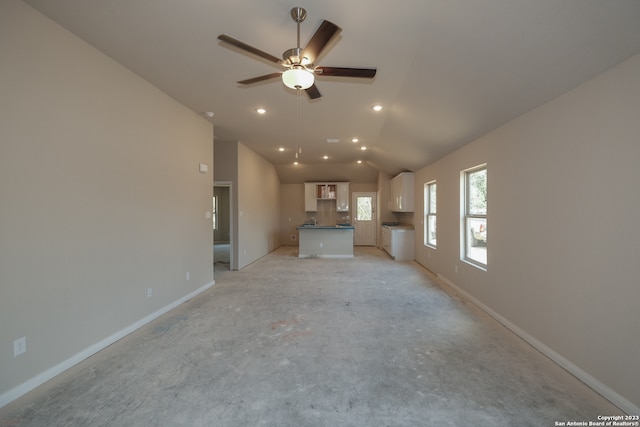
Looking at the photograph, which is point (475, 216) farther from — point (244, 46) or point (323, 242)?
point (323, 242)

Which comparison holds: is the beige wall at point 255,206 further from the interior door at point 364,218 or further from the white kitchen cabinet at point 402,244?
the white kitchen cabinet at point 402,244

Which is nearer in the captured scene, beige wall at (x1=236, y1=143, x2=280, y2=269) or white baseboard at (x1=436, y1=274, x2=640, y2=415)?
white baseboard at (x1=436, y1=274, x2=640, y2=415)

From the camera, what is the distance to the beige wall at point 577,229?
1720 millimetres

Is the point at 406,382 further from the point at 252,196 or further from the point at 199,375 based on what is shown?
the point at 252,196

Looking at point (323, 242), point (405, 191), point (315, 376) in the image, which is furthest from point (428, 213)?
point (315, 376)

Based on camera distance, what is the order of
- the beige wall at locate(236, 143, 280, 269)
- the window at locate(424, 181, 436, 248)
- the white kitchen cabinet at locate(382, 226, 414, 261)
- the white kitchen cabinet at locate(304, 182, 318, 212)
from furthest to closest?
1. the white kitchen cabinet at locate(304, 182, 318, 212)
2. the white kitchen cabinet at locate(382, 226, 414, 261)
3. the window at locate(424, 181, 436, 248)
4. the beige wall at locate(236, 143, 280, 269)

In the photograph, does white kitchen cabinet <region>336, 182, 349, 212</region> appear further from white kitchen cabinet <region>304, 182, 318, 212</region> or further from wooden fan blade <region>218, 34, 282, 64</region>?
wooden fan blade <region>218, 34, 282, 64</region>

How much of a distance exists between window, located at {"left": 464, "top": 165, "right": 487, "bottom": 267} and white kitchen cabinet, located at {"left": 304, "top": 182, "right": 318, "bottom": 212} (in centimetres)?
596

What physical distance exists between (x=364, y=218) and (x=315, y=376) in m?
8.11

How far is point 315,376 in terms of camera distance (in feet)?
6.88

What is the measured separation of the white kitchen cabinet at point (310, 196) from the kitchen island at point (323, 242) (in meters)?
2.13

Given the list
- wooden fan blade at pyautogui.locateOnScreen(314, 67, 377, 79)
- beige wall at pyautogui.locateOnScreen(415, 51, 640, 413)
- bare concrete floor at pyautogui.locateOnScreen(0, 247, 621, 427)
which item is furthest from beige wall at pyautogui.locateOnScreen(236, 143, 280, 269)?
beige wall at pyautogui.locateOnScreen(415, 51, 640, 413)

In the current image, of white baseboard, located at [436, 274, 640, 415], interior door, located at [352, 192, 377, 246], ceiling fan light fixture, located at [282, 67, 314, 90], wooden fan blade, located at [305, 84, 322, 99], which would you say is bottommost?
white baseboard, located at [436, 274, 640, 415]

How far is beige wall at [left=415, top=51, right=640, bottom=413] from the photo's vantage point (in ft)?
5.64
